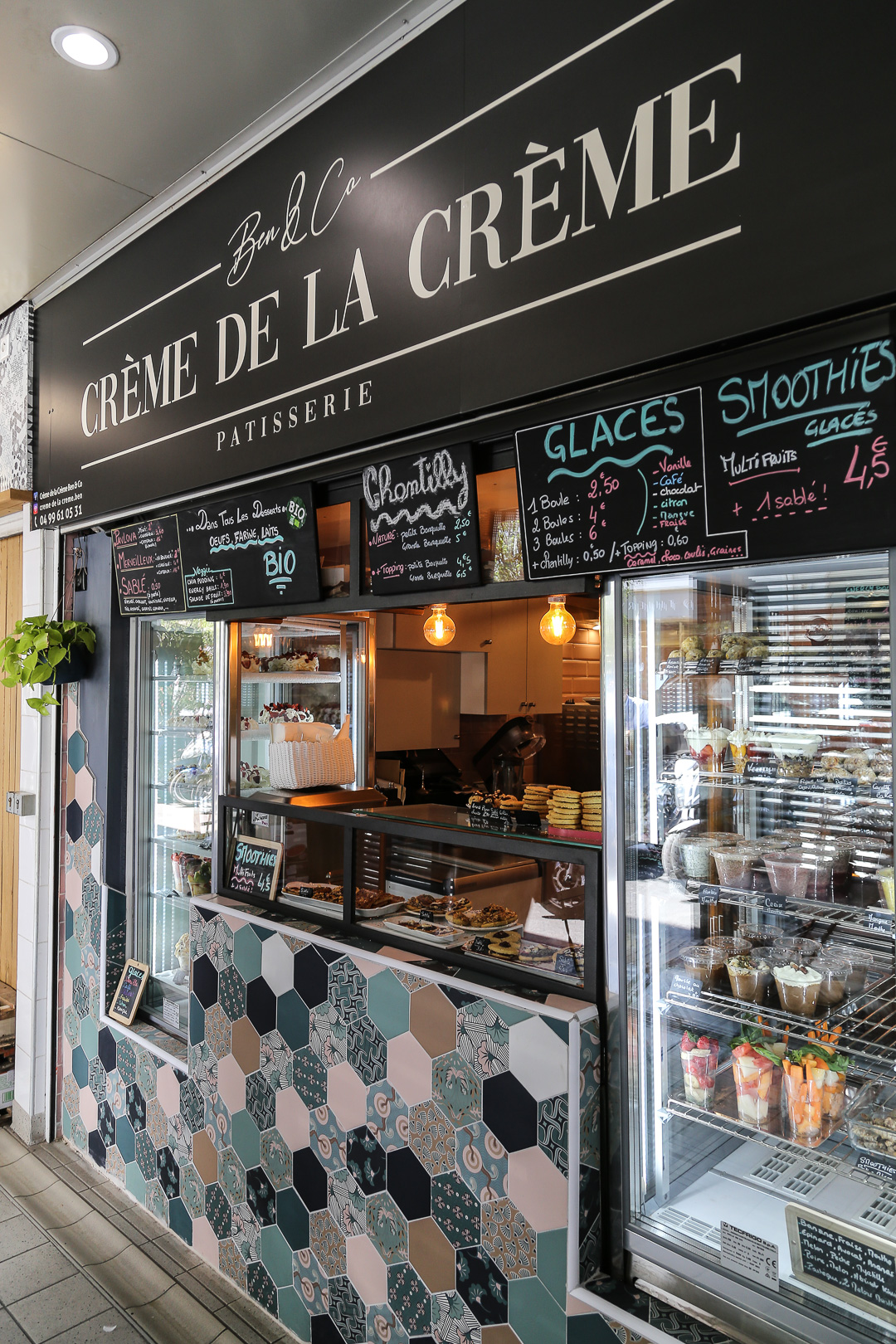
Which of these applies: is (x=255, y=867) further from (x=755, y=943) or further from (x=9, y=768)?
(x=9, y=768)

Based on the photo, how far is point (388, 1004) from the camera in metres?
2.44

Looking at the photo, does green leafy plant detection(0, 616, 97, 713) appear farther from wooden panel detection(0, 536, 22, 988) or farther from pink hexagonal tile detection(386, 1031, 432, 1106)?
pink hexagonal tile detection(386, 1031, 432, 1106)

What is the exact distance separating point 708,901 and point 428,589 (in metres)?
1.13

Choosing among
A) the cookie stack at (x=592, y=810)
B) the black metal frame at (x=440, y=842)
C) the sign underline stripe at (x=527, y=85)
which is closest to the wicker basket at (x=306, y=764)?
the black metal frame at (x=440, y=842)

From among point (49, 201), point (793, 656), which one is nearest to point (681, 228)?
point (793, 656)

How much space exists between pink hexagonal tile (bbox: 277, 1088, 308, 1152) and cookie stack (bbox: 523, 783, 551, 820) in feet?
3.94

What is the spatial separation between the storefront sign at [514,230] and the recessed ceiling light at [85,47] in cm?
49

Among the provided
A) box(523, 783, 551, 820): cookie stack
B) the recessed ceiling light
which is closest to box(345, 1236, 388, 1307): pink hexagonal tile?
box(523, 783, 551, 820): cookie stack

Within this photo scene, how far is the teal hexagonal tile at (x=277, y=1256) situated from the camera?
275 cm

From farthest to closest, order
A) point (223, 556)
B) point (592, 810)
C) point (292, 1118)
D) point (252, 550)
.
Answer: point (223, 556), point (252, 550), point (292, 1118), point (592, 810)

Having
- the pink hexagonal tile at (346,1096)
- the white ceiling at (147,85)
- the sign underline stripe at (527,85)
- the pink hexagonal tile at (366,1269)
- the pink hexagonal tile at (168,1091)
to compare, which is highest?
the white ceiling at (147,85)

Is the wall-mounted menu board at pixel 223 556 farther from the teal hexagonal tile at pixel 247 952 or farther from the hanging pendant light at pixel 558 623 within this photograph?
the hanging pendant light at pixel 558 623

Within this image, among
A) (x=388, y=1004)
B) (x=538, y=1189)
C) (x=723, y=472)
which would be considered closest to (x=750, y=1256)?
(x=538, y=1189)

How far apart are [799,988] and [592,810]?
2.15 feet
